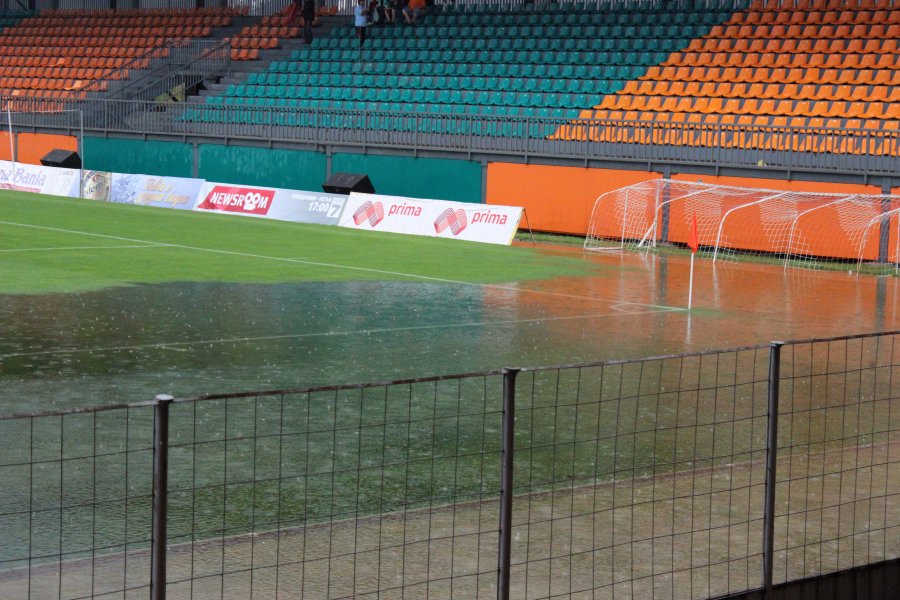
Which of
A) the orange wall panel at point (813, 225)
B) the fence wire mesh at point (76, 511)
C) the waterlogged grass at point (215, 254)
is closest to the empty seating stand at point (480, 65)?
the orange wall panel at point (813, 225)

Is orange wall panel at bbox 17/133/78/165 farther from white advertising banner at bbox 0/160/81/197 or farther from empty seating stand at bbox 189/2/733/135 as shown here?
empty seating stand at bbox 189/2/733/135

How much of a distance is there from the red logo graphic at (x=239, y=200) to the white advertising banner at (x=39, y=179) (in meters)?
4.87

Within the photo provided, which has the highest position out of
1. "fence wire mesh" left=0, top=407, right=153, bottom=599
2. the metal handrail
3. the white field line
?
the metal handrail

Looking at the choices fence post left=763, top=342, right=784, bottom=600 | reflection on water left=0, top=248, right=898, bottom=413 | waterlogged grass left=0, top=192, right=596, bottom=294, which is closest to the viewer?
fence post left=763, top=342, right=784, bottom=600

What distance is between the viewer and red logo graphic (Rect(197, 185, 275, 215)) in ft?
107

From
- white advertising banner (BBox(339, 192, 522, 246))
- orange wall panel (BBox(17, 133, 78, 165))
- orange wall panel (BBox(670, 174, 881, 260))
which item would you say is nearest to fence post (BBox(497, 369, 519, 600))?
orange wall panel (BBox(670, 174, 881, 260))

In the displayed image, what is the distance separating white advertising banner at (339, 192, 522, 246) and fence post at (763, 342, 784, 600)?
70.0ft

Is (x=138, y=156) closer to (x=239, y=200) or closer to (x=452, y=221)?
(x=239, y=200)

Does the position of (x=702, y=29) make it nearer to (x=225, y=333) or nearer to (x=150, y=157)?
(x=150, y=157)

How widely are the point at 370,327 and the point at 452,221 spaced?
12228 mm

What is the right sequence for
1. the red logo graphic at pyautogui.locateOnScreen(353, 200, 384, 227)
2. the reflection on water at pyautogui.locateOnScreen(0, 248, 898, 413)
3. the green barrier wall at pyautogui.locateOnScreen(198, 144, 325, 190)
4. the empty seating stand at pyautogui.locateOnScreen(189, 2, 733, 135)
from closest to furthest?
the reflection on water at pyautogui.locateOnScreen(0, 248, 898, 413), the red logo graphic at pyautogui.locateOnScreen(353, 200, 384, 227), the empty seating stand at pyautogui.locateOnScreen(189, 2, 733, 135), the green barrier wall at pyautogui.locateOnScreen(198, 144, 325, 190)

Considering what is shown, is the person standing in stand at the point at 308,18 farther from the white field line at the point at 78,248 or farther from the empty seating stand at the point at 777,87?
the white field line at the point at 78,248

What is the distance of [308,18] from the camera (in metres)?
43.0

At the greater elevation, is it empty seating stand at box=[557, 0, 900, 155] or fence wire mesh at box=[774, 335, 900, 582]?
empty seating stand at box=[557, 0, 900, 155]
